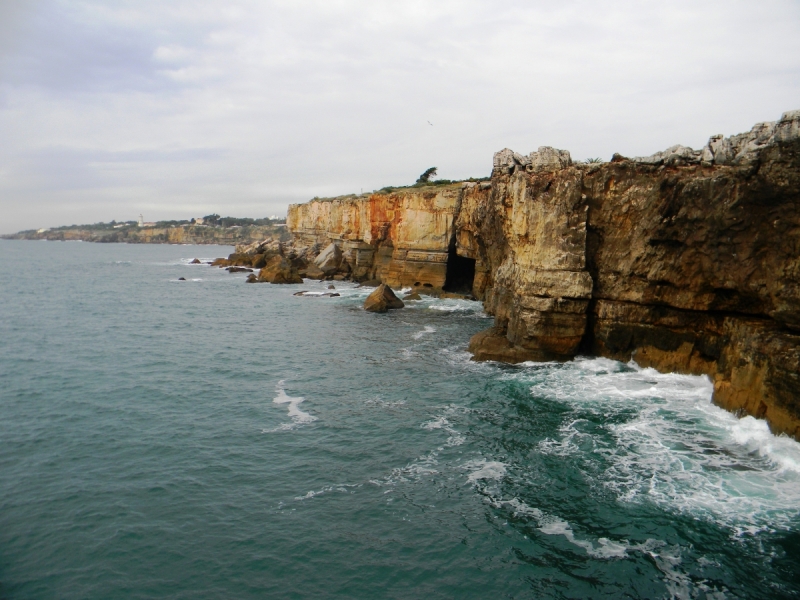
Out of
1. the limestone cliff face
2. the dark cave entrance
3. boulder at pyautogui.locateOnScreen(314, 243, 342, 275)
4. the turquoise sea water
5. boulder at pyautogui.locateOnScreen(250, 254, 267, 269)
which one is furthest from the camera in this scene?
boulder at pyautogui.locateOnScreen(250, 254, 267, 269)

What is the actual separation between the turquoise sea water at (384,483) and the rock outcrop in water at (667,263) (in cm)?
149

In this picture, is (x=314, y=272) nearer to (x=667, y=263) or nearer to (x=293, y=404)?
(x=293, y=404)

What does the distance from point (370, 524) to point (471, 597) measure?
11.4 ft

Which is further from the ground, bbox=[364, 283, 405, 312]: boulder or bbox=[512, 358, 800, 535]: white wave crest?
bbox=[364, 283, 405, 312]: boulder

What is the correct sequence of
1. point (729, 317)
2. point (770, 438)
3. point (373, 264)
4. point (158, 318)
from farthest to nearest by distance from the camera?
point (373, 264)
point (158, 318)
point (729, 317)
point (770, 438)

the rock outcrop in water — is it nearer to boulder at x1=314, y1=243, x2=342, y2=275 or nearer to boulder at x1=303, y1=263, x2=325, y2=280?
boulder at x1=314, y1=243, x2=342, y2=275

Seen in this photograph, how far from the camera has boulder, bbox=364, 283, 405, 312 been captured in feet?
149

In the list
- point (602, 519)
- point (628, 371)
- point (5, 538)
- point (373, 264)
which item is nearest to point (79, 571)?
point (5, 538)

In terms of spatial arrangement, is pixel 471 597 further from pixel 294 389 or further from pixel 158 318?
pixel 158 318

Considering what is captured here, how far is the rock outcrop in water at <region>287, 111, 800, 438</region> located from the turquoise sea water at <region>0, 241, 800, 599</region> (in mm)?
1495

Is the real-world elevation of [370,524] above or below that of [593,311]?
below

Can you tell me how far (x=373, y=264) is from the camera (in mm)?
67750

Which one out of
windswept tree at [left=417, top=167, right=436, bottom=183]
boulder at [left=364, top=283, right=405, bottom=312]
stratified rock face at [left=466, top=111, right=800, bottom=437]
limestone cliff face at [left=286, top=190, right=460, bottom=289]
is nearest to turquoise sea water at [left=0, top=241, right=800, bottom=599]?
stratified rock face at [left=466, top=111, right=800, bottom=437]

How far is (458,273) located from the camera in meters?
59.2
